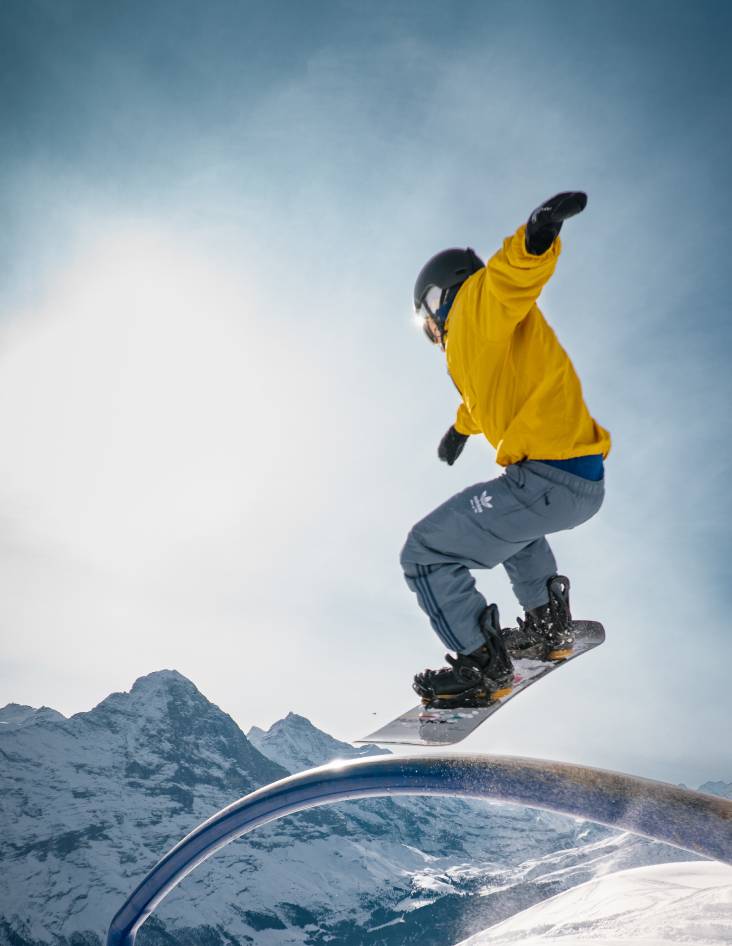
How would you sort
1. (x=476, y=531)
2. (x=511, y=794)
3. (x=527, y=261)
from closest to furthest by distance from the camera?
(x=511, y=794)
(x=527, y=261)
(x=476, y=531)

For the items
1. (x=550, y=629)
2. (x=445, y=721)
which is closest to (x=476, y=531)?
(x=445, y=721)

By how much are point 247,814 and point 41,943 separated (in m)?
215

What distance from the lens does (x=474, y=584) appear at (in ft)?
12.1

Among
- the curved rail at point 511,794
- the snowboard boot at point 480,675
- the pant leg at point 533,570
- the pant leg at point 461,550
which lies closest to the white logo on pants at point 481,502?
the pant leg at point 461,550

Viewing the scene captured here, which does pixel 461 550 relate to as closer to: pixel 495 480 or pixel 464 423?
pixel 495 480

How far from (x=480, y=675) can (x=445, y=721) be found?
0.38 metres

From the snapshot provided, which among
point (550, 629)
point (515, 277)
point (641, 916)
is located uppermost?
point (515, 277)

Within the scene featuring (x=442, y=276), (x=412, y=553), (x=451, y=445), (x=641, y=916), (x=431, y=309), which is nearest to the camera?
(x=412, y=553)

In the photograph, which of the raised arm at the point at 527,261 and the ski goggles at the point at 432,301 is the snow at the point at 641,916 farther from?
the raised arm at the point at 527,261

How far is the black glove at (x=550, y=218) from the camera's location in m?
2.75

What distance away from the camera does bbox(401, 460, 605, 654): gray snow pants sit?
3541mm

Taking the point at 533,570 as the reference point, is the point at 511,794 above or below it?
below

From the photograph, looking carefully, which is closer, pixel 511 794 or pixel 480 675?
pixel 511 794

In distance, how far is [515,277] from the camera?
3.01m
